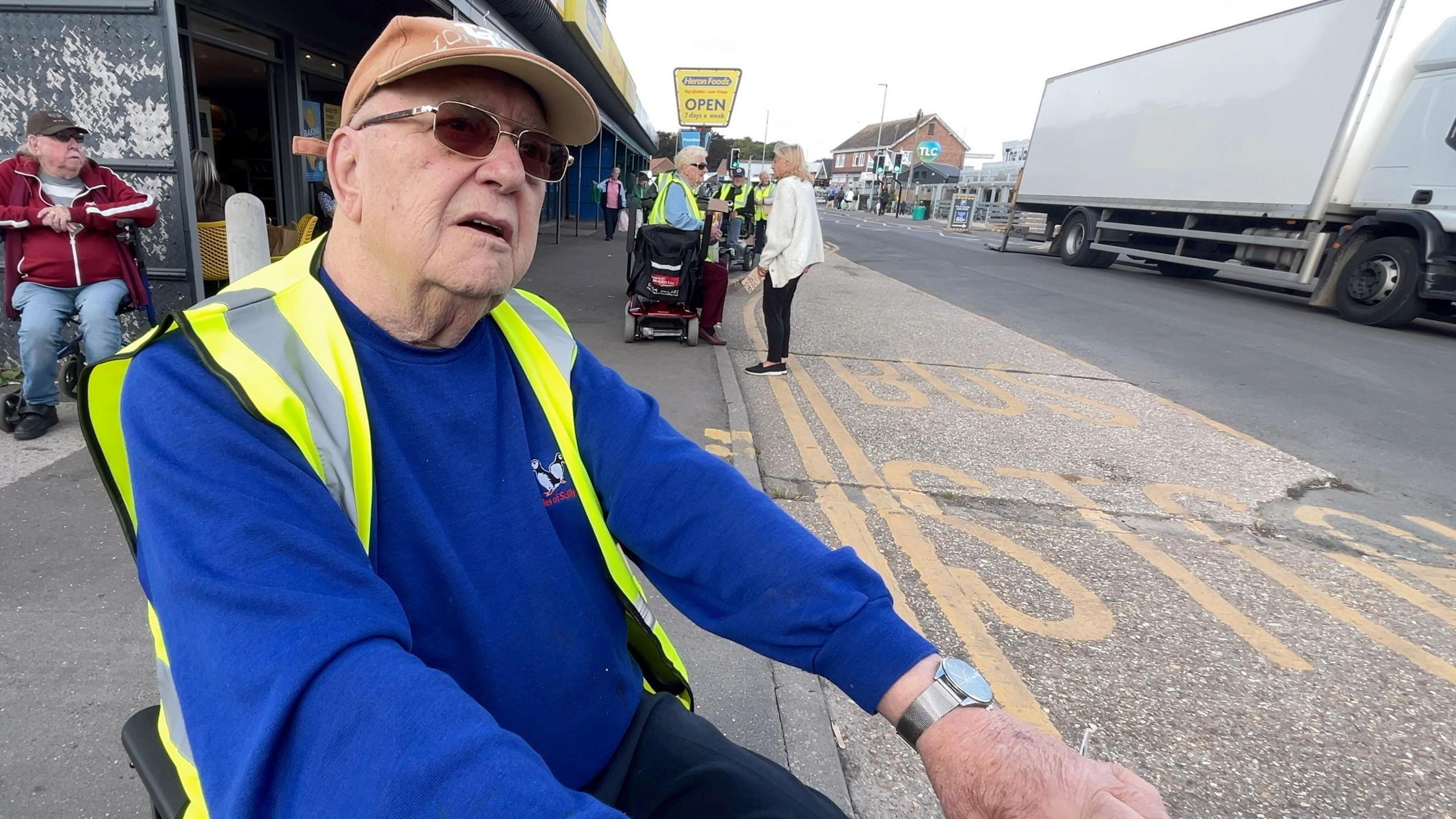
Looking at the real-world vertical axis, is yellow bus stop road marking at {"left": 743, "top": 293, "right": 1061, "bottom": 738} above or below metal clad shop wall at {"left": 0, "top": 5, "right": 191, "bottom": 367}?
below

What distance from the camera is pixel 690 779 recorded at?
4.18ft

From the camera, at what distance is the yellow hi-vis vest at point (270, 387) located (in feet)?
3.24

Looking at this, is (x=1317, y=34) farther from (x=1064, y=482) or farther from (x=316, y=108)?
(x=316, y=108)

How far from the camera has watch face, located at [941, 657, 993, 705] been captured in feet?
3.88

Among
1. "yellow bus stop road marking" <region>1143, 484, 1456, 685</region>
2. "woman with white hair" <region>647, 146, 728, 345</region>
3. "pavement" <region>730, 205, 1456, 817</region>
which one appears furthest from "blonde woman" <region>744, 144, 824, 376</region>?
"yellow bus stop road marking" <region>1143, 484, 1456, 685</region>

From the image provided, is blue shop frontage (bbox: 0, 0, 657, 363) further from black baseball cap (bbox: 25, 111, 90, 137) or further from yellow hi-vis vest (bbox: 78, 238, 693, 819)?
yellow hi-vis vest (bbox: 78, 238, 693, 819)

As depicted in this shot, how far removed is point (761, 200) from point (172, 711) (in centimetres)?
1394

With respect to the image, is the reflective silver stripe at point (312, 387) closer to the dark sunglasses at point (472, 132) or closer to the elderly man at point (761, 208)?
the dark sunglasses at point (472, 132)

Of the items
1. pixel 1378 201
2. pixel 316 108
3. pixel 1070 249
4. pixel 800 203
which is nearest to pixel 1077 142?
pixel 1070 249

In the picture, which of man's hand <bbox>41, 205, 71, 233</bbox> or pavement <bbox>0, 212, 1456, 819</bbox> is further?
man's hand <bbox>41, 205, 71, 233</bbox>

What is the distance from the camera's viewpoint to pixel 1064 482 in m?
4.36

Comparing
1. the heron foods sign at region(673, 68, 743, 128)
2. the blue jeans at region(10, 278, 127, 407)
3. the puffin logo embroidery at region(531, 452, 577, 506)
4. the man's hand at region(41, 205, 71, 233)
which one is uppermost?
the heron foods sign at region(673, 68, 743, 128)

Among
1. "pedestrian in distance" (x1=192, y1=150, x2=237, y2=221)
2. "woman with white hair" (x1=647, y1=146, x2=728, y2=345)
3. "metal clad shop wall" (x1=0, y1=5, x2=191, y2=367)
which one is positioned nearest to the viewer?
"metal clad shop wall" (x1=0, y1=5, x2=191, y2=367)

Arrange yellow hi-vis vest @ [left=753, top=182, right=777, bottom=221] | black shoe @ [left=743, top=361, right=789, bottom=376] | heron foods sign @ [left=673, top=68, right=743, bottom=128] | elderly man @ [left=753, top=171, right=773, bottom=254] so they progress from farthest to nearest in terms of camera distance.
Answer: elderly man @ [left=753, top=171, right=773, bottom=254]
yellow hi-vis vest @ [left=753, top=182, right=777, bottom=221]
heron foods sign @ [left=673, top=68, right=743, bottom=128]
black shoe @ [left=743, top=361, right=789, bottom=376]
